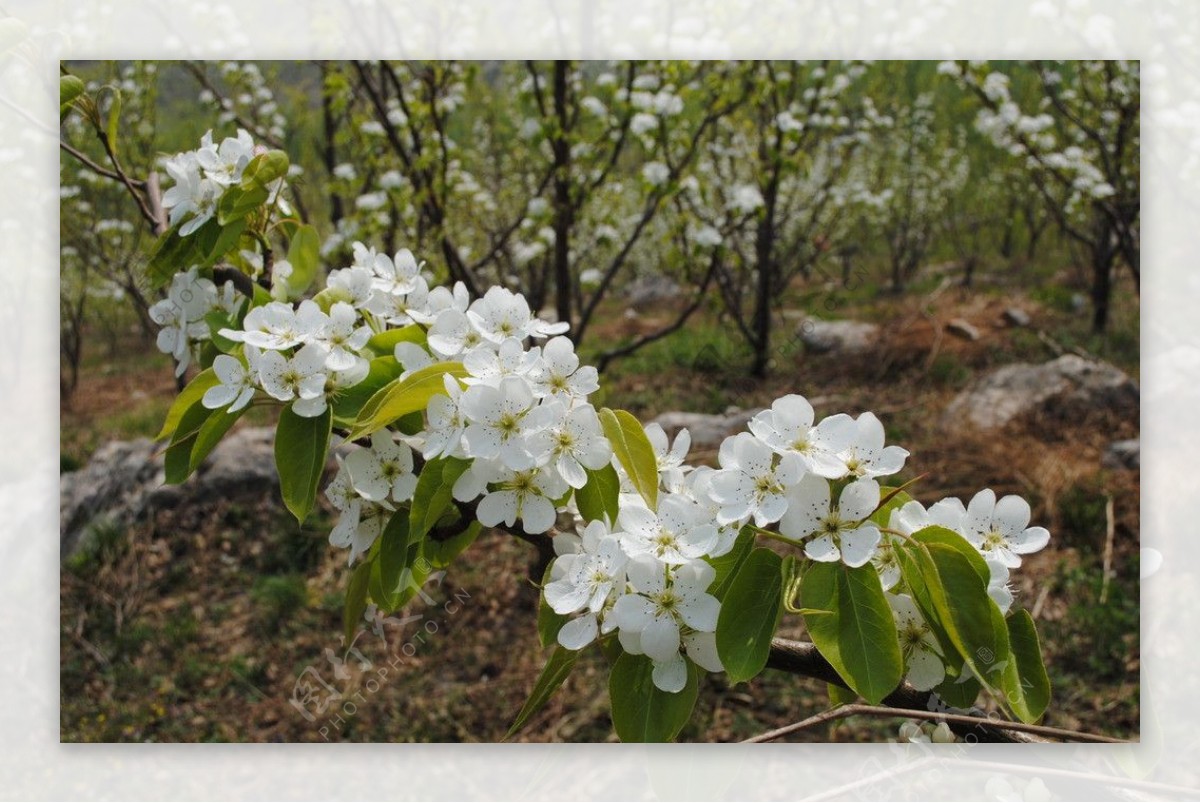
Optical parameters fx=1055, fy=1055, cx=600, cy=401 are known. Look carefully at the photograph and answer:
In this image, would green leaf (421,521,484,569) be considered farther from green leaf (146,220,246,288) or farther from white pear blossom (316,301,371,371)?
green leaf (146,220,246,288)

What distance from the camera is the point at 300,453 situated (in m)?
0.65

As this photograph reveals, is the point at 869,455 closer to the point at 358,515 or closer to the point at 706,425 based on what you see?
the point at 358,515

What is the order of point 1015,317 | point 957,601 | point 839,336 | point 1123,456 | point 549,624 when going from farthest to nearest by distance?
point 839,336, point 1015,317, point 1123,456, point 549,624, point 957,601

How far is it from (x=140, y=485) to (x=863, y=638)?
90.1 inches

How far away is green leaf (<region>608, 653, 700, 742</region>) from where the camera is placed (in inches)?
22.0

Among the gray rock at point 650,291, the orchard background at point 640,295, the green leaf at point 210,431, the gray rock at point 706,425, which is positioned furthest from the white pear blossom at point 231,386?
the gray rock at point 650,291

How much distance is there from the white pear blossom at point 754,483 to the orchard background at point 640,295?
4.18 feet

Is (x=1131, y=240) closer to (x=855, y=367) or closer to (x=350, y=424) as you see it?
(x=855, y=367)

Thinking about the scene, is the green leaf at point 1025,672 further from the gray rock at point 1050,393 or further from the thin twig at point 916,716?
the gray rock at point 1050,393

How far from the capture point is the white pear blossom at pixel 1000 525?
612 millimetres

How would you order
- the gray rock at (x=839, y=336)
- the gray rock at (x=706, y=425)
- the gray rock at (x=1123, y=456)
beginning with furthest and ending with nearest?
the gray rock at (x=839, y=336) → the gray rock at (x=706, y=425) → the gray rock at (x=1123, y=456)

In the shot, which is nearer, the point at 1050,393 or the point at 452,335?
the point at 452,335

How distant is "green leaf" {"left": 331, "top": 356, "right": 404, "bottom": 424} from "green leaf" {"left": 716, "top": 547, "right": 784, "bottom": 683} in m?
0.26

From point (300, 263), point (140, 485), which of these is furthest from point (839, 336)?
point (300, 263)
